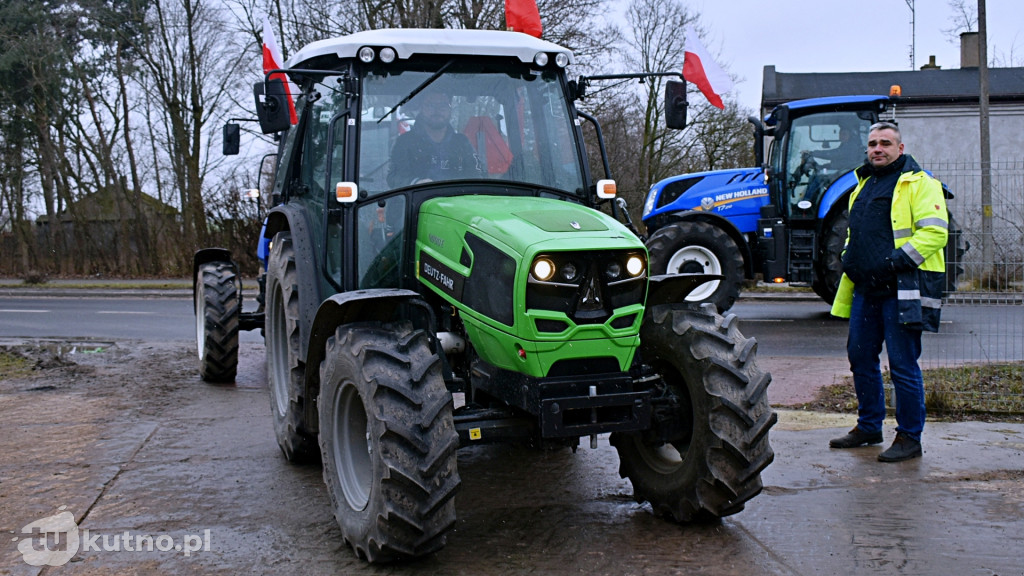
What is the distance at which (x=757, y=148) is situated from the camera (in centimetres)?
1347

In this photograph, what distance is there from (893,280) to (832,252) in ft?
22.6

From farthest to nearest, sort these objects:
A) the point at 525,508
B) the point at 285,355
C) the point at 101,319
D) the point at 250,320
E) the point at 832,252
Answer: the point at 101,319, the point at 832,252, the point at 250,320, the point at 285,355, the point at 525,508

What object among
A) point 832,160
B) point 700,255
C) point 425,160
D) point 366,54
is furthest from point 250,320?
point 832,160

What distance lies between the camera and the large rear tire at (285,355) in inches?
223

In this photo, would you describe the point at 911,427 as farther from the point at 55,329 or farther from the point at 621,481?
the point at 55,329

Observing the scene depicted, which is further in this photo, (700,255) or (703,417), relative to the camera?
(700,255)

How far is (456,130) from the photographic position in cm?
532

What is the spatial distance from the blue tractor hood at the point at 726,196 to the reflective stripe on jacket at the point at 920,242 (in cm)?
729

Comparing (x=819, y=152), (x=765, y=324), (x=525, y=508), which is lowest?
(x=525, y=508)

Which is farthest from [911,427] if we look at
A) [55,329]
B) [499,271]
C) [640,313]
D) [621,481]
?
[55,329]

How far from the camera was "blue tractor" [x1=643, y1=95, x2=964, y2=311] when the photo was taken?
12633 millimetres

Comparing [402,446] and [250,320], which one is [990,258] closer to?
[402,446]

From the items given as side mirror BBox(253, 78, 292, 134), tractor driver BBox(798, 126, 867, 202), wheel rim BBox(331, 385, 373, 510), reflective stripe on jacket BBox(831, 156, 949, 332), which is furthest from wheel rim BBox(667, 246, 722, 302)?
wheel rim BBox(331, 385, 373, 510)
